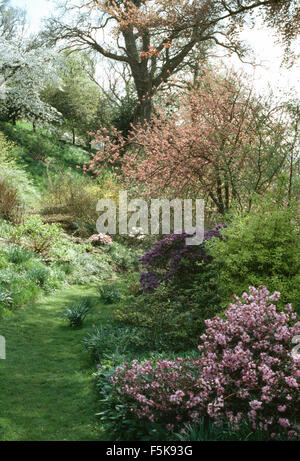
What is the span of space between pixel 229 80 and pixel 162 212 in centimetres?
307

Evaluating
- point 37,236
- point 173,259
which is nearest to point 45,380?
point 173,259

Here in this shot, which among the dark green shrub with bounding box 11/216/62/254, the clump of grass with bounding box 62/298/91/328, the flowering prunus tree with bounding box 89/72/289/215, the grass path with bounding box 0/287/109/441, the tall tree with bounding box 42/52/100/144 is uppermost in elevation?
the tall tree with bounding box 42/52/100/144

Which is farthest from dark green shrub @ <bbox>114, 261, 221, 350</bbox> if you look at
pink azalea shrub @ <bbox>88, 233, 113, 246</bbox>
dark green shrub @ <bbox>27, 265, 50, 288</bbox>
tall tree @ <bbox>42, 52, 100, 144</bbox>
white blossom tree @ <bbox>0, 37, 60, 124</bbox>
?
tall tree @ <bbox>42, 52, 100, 144</bbox>

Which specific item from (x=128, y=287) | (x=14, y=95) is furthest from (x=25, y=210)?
(x=14, y=95)

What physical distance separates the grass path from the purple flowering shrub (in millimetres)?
921

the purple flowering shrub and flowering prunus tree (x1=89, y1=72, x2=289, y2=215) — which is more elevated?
flowering prunus tree (x1=89, y1=72, x2=289, y2=215)

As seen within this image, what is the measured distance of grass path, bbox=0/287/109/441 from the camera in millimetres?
3139

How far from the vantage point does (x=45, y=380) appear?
13.1 feet

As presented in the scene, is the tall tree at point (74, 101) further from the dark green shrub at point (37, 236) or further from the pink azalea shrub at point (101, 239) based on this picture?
the dark green shrub at point (37, 236)

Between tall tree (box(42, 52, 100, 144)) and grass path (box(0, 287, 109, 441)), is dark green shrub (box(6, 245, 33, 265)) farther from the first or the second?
tall tree (box(42, 52, 100, 144))

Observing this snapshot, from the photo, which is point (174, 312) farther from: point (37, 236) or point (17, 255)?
point (37, 236)

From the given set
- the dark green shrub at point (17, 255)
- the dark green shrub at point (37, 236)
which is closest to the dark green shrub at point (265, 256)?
the dark green shrub at point (17, 255)

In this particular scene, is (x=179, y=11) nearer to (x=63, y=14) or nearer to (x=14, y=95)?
(x=63, y=14)

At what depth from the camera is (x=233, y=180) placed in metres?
7.21
